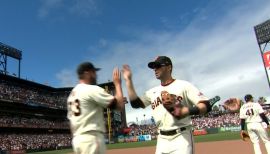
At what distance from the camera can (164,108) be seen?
4.69 m

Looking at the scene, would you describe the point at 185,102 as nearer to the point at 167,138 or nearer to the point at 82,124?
the point at 167,138

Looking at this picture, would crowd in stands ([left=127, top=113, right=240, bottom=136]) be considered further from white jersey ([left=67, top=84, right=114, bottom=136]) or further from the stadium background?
white jersey ([left=67, top=84, right=114, bottom=136])

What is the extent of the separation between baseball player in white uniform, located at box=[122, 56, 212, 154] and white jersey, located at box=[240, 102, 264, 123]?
6353 mm

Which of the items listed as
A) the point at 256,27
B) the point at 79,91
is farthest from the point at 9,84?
the point at 79,91

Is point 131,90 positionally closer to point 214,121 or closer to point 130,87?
point 130,87

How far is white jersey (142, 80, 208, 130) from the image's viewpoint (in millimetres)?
4566

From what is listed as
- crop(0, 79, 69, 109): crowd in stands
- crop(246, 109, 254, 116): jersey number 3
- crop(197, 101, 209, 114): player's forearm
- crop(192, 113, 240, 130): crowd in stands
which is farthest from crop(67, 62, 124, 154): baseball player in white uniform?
crop(0, 79, 69, 109): crowd in stands

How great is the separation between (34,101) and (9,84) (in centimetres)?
598

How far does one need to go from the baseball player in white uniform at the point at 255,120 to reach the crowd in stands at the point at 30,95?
51.5 m

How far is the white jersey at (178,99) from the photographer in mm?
4566

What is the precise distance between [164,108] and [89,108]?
3.39ft

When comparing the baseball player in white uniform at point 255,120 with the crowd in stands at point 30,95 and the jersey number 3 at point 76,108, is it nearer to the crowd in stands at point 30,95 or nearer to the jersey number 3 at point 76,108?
the jersey number 3 at point 76,108

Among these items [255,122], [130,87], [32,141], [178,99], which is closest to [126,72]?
[130,87]

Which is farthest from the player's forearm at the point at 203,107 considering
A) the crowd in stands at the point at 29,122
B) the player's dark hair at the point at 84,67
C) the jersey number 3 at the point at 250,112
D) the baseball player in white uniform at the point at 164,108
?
the crowd in stands at the point at 29,122
